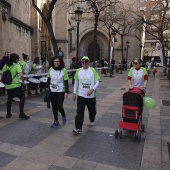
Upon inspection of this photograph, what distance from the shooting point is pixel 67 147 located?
458 centimetres

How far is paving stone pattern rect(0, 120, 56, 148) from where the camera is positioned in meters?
4.85

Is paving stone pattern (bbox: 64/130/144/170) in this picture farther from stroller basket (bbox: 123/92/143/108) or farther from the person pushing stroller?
stroller basket (bbox: 123/92/143/108)

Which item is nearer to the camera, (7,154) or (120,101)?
(7,154)

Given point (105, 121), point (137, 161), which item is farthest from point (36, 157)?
point (105, 121)

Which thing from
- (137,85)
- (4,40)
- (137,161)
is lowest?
(137,161)

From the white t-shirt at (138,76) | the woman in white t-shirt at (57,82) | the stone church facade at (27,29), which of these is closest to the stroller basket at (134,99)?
the white t-shirt at (138,76)

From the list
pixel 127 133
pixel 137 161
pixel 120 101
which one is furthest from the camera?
pixel 120 101

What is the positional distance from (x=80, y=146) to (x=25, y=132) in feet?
5.13

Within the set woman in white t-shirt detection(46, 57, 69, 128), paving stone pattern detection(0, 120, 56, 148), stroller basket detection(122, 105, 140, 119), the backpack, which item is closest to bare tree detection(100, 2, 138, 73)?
the backpack

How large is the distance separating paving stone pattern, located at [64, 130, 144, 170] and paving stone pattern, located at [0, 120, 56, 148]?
916 mm

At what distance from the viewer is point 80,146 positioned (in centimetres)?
464

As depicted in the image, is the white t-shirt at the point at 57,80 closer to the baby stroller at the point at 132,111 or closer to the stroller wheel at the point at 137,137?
the baby stroller at the point at 132,111

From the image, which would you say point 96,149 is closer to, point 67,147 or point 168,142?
point 67,147

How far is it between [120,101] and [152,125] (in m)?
3.36
